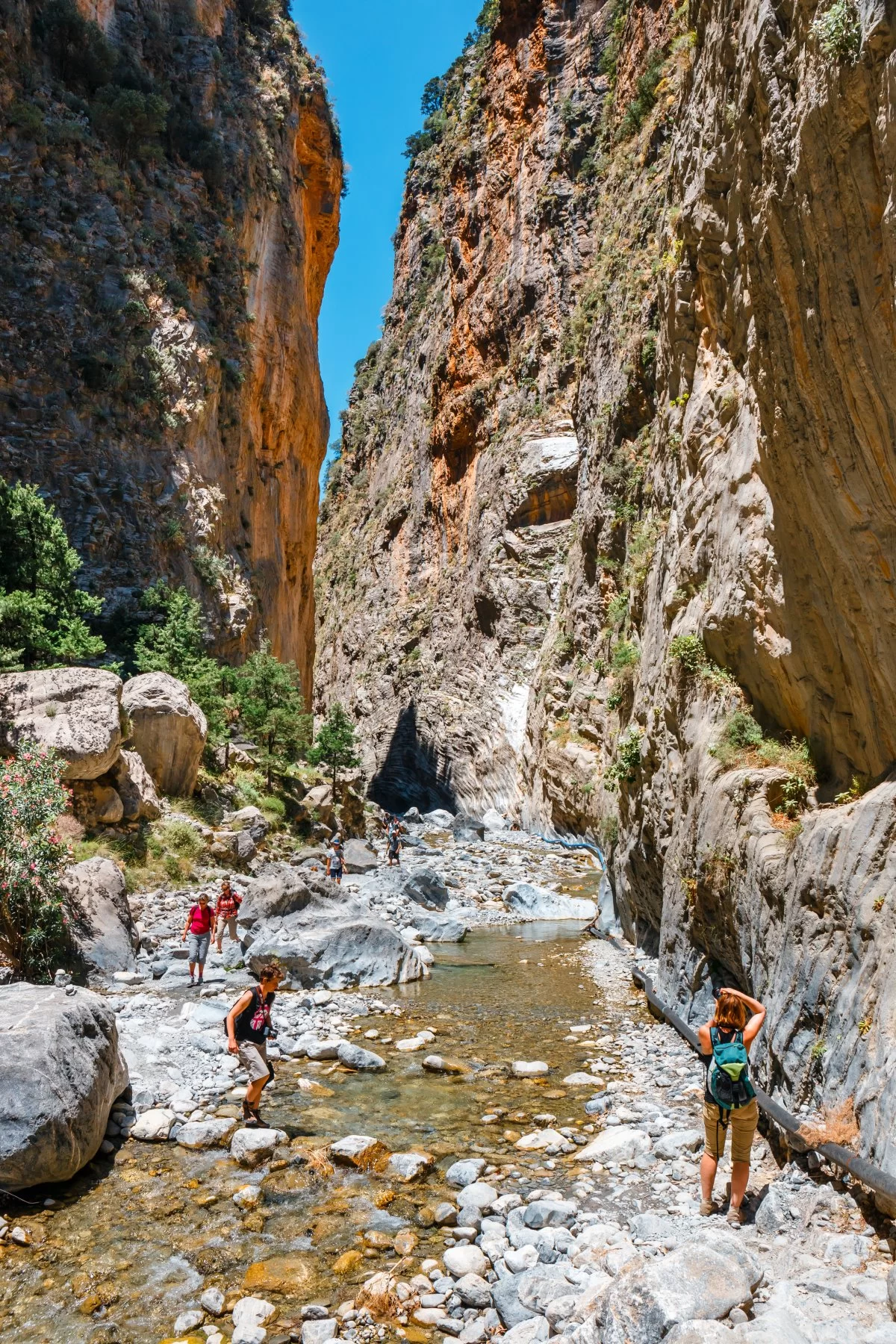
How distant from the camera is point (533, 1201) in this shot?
5.15 metres

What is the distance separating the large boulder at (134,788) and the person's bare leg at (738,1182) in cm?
1288

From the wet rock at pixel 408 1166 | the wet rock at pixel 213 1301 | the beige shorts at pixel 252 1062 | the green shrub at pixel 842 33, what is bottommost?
the wet rock at pixel 408 1166

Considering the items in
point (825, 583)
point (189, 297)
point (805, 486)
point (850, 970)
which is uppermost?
point (189, 297)

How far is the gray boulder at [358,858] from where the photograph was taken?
2153 cm

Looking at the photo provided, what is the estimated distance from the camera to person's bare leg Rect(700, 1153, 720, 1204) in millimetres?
4855

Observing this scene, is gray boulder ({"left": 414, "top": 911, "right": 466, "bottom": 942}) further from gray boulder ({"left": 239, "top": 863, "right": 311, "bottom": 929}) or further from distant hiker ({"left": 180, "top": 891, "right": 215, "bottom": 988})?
distant hiker ({"left": 180, "top": 891, "right": 215, "bottom": 988})

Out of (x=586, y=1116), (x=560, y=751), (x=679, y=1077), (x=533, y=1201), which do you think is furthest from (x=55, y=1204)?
(x=560, y=751)

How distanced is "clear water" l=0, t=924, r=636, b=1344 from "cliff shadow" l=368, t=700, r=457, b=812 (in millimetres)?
31766

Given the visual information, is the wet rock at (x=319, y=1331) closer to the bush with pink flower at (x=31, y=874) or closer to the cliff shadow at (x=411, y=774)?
the bush with pink flower at (x=31, y=874)

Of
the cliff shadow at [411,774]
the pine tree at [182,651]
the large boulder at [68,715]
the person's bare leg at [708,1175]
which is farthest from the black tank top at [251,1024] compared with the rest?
the cliff shadow at [411,774]

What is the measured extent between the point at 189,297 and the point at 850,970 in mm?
27650

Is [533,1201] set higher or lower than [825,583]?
lower

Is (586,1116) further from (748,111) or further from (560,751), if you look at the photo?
(560,751)

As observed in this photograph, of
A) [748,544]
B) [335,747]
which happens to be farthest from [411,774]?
[748,544]
